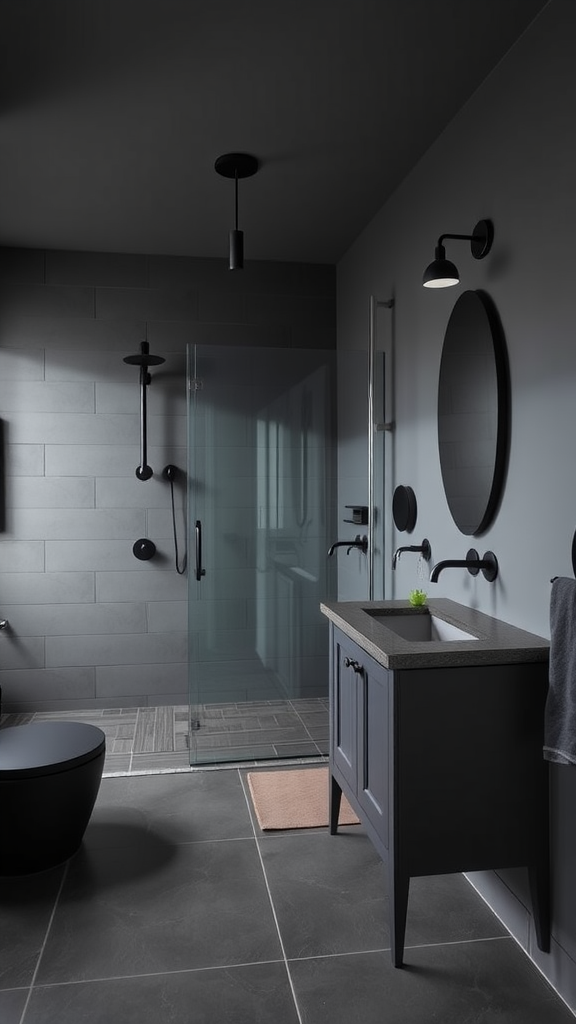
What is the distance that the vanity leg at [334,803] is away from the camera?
2.87 m

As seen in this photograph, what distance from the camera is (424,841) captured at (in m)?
2.10

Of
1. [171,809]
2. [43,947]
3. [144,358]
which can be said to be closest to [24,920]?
[43,947]

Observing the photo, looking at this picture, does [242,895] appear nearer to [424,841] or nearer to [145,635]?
[424,841]

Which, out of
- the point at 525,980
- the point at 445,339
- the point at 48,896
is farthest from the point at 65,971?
the point at 445,339

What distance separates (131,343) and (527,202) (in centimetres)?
271

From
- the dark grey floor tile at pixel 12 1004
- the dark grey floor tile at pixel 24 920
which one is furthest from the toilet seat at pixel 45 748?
the dark grey floor tile at pixel 12 1004

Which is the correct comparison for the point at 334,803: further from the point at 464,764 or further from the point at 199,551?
the point at 199,551

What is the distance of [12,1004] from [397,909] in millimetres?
997

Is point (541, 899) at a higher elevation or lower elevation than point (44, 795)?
lower

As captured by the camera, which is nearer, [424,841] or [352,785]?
[424,841]

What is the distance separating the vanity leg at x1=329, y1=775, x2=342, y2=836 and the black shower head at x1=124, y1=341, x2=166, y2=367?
2.43m

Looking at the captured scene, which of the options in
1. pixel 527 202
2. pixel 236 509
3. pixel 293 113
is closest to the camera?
pixel 527 202

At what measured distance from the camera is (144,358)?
4230 mm

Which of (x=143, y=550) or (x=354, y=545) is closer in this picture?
(x=354, y=545)
